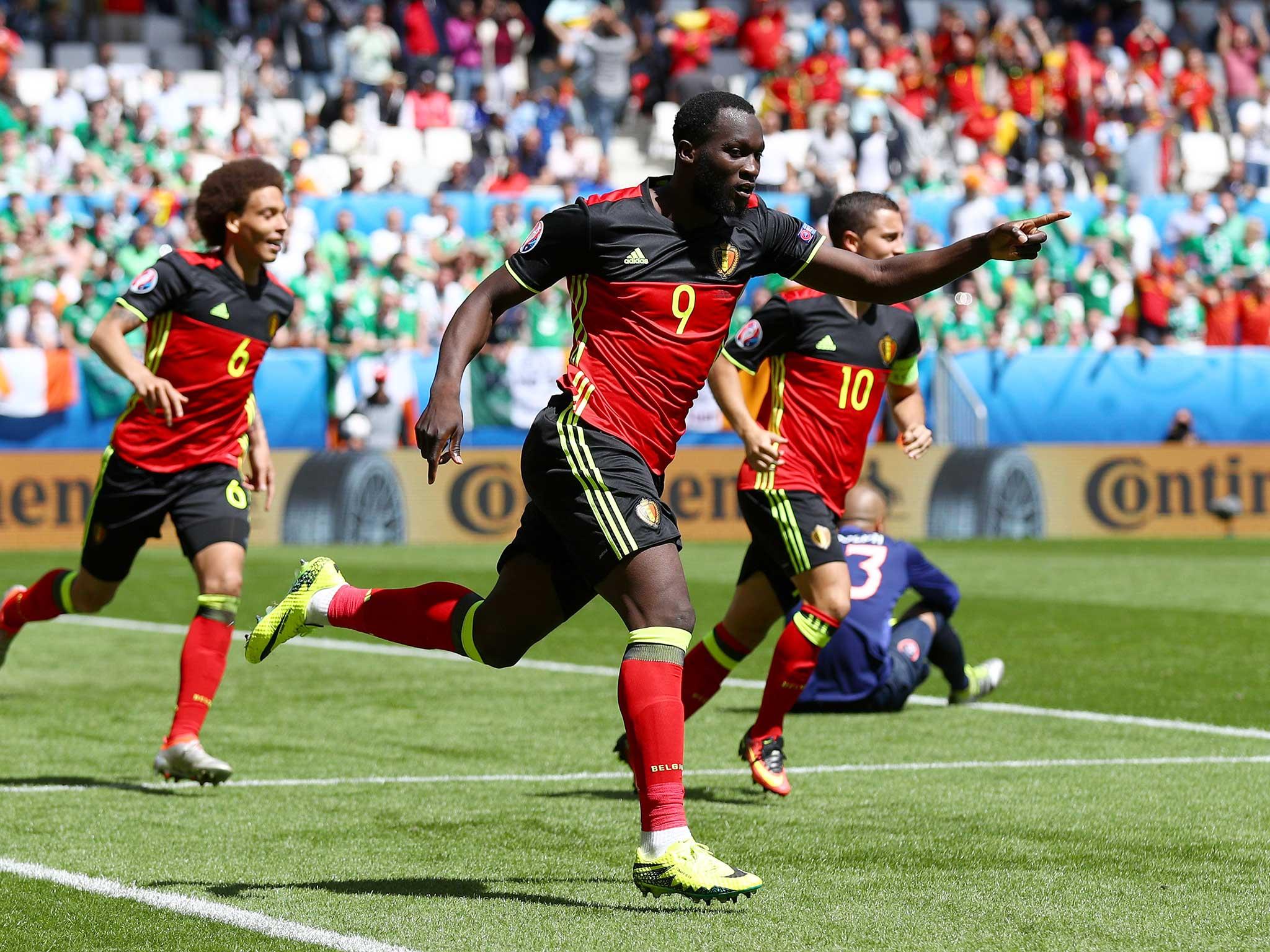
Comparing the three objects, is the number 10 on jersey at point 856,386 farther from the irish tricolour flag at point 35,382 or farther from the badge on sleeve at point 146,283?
the irish tricolour flag at point 35,382

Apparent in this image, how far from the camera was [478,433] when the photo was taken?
72.0 feet

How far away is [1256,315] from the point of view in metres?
25.4

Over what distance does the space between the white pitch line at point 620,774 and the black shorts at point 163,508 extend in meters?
0.98

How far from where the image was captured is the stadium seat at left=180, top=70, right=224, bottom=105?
26984 mm

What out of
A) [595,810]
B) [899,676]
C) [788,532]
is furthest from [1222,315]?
[595,810]

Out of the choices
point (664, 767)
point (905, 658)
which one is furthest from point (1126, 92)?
point (664, 767)

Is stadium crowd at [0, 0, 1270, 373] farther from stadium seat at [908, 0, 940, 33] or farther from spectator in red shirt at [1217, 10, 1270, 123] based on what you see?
stadium seat at [908, 0, 940, 33]

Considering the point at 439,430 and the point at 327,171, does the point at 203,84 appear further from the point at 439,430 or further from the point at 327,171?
the point at 439,430

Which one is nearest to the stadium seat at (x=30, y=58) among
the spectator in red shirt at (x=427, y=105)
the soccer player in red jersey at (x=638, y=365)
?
the spectator in red shirt at (x=427, y=105)

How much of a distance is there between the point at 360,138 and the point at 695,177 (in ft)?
67.9

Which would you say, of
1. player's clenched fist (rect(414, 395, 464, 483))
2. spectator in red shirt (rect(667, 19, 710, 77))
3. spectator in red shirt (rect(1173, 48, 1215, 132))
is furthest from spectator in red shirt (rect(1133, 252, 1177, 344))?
player's clenched fist (rect(414, 395, 464, 483))

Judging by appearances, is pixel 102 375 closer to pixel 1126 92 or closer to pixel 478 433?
pixel 478 433

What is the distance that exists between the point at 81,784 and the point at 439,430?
2.97m

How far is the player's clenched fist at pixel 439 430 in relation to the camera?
5.13 m
